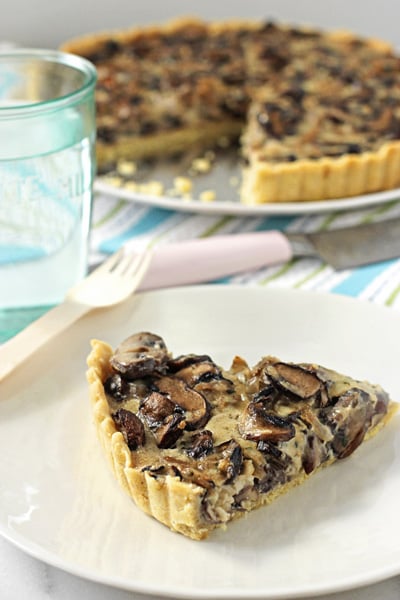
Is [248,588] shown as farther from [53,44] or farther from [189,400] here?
[53,44]

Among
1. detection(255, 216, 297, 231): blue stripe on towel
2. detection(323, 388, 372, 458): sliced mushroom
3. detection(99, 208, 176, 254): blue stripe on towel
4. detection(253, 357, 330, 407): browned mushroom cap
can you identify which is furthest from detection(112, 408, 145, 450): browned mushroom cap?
detection(255, 216, 297, 231): blue stripe on towel

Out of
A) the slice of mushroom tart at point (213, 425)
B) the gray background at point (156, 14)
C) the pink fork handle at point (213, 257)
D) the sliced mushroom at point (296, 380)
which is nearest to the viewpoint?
the slice of mushroom tart at point (213, 425)

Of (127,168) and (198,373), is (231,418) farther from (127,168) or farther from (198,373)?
(127,168)

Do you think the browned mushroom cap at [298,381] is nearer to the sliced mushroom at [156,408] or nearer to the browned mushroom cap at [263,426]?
the browned mushroom cap at [263,426]

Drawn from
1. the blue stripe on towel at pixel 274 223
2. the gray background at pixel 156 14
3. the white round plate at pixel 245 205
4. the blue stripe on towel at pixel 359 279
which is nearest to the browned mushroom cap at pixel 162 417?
the blue stripe on towel at pixel 359 279

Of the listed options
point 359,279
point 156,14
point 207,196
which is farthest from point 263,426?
point 156,14

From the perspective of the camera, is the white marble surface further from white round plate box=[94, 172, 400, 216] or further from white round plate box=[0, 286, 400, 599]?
white round plate box=[94, 172, 400, 216]
